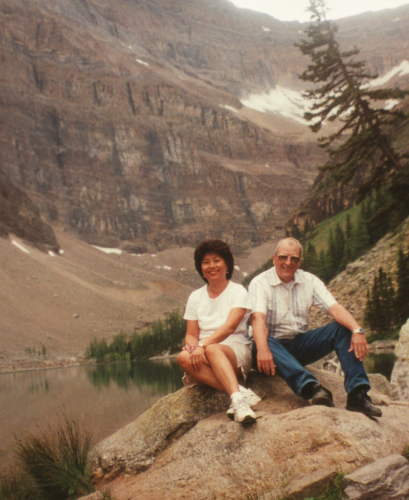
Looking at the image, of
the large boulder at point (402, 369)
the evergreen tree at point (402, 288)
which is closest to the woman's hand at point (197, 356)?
the large boulder at point (402, 369)

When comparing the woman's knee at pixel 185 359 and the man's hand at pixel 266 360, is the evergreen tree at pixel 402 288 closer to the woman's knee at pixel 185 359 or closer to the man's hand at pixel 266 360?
the man's hand at pixel 266 360

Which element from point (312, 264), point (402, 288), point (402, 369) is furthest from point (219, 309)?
point (312, 264)

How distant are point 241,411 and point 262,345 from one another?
1080mm

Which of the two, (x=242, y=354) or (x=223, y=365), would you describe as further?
(x=242, y=354)

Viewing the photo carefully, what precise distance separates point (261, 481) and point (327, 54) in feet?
59.1

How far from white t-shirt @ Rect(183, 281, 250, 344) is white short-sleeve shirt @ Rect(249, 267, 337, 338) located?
219mm

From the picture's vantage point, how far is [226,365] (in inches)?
298

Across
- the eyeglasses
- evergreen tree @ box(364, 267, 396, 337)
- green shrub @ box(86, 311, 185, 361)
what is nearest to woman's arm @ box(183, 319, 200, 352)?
the eyeglasses

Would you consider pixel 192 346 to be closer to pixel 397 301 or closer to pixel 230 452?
pixel 230 452

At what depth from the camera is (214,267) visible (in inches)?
333

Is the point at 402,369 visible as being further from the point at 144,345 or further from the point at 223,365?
the point at 144,345

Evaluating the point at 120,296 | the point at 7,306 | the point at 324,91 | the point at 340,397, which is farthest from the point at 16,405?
the point at 120,296

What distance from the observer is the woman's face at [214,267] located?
332 inches

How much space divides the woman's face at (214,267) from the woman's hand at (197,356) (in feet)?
3.75
